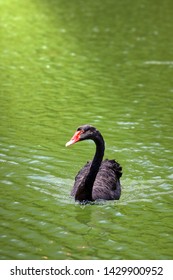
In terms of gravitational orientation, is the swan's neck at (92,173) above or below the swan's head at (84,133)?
below

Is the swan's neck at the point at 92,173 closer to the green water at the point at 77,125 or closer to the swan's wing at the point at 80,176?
the swan's wing at the point at 80,176

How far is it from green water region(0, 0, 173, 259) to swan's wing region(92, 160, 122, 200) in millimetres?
172

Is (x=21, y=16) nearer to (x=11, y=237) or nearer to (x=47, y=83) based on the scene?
(x=47, y=83)

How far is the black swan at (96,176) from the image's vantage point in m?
11.6

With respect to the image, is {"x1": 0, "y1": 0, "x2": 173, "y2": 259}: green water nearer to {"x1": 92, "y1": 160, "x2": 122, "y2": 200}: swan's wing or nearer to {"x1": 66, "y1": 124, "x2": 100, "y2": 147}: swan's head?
{"x1": 92, "y1": 160, "x2": 122, "y2": 200}: swan's wing

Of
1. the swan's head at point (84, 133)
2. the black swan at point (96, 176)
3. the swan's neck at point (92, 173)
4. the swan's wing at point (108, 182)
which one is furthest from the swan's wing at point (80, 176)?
the swan's head at point (84, 133)

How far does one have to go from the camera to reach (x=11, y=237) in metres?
10.2

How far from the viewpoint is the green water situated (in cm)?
1047

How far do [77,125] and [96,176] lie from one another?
415 centimetres

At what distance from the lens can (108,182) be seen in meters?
12.3

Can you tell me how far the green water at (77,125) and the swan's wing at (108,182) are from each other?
0.17 m

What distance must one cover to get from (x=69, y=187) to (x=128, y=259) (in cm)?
314

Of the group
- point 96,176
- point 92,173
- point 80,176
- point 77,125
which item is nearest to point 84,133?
point 92,173

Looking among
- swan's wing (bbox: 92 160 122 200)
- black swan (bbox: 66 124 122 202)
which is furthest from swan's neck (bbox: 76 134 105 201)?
swan's wing (bbox: 92 160 122 200)
